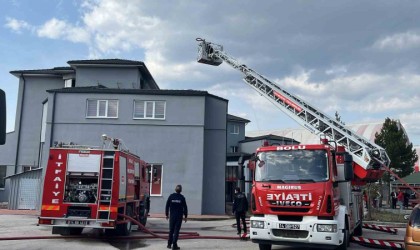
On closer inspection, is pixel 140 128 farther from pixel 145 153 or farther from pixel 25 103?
pixel 25 103

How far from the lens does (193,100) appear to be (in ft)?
79.4

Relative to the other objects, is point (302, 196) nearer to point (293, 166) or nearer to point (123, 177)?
point (293, 166)

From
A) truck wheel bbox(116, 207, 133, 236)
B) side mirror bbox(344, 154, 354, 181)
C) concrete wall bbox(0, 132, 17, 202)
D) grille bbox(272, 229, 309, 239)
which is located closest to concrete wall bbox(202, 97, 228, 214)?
truck wheel bbox(116, 207, 133, 236)

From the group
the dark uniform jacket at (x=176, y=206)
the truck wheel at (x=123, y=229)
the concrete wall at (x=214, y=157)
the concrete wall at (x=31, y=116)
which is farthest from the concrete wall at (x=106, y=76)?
the dark uniform jacket at (x=176, y=206)

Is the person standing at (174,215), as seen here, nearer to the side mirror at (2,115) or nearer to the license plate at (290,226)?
the license plate at (290,226)

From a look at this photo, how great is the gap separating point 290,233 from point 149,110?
624 inches

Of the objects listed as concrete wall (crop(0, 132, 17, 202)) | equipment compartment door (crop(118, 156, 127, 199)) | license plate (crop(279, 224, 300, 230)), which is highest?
concrete wall (crop(0, 132, 17, 202))

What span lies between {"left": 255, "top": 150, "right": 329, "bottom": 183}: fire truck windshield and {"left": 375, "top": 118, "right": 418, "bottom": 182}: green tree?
38.4 m

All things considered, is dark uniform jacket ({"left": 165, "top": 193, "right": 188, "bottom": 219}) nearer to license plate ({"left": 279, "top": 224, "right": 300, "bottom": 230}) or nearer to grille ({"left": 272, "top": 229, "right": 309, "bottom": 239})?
grille ({"left": 272, "top": 229, "right": 309, "bottom": 239})

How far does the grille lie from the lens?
9.55m

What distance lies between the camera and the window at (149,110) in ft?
79.3

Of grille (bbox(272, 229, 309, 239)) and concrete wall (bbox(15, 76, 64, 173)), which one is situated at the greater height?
concrete wall (bbox(15, 76, 64, 173))

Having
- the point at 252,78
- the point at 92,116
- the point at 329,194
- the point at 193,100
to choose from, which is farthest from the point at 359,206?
the point at 92,116

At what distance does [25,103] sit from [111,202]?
2386 cm
